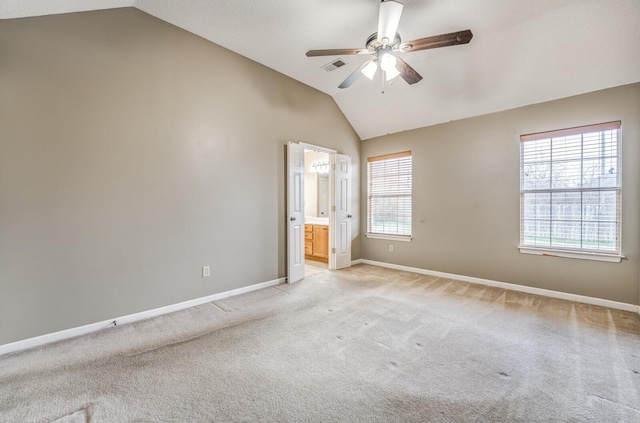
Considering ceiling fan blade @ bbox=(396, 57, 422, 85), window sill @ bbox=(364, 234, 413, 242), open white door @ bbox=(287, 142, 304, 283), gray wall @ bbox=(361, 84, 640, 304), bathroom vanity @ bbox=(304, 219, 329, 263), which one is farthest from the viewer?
bathroom vanity @ bbox=(304, 219, 329, 263)

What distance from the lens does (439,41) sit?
2.32 meters

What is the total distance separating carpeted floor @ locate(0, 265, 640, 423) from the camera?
1621 millimetres

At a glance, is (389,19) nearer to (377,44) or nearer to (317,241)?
(377,44)

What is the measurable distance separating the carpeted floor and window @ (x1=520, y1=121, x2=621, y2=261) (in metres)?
0.91

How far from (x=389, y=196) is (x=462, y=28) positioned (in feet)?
9.47

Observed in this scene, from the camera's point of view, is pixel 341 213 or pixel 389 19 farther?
pixel 341 213

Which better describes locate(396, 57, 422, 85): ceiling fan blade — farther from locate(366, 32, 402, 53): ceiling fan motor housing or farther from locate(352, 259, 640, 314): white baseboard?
locate(352, 259, 640, 314): white baseboard

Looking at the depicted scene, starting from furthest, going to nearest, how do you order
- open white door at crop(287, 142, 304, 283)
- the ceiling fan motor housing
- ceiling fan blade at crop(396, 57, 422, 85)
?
1. open white door at crop(287, 142, 304, 283)
2. ceiling fan blade at crop(396, 57, 422, 85)
3. the ceiling fan motor housing

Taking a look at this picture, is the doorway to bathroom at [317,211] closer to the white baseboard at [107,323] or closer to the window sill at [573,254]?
the white baseboard at [107,323]

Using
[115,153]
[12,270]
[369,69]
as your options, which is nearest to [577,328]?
[369,69]

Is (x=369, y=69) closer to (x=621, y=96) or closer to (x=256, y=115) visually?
(x=256, y=115)

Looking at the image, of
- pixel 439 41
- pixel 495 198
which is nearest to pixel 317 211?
pixel 495 198

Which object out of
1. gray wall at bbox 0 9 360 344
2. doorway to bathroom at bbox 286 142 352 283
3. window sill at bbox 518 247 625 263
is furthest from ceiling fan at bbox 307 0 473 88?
window sill at bbox 518 247 625 263

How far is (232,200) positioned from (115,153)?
52.3 inches
